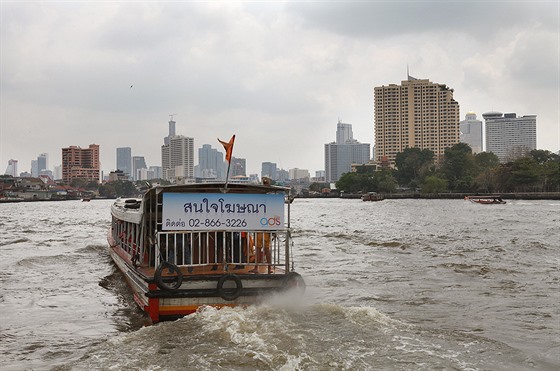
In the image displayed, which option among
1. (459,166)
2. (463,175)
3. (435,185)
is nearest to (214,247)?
(435,185)

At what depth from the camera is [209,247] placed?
12516 millimetres

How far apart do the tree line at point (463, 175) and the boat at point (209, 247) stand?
105106mm

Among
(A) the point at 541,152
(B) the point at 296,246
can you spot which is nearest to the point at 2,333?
(B) the point at 296,246

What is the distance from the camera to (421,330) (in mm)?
11172

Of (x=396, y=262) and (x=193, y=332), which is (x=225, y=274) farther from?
(x=396, y=262)

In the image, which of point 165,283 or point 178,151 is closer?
point 165,283

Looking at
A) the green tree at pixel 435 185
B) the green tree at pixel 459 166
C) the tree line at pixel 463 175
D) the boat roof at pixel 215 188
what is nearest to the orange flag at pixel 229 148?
the boat roof at pixel 215 188

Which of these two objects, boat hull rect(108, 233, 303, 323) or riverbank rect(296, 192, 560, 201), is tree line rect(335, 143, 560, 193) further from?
boat hull rect(108, 233, 303, 323)

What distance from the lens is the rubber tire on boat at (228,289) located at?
11227 mm

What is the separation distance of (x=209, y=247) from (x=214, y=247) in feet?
0.40

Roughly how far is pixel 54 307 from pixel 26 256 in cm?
1270

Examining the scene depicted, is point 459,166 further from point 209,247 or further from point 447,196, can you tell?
point 209,247

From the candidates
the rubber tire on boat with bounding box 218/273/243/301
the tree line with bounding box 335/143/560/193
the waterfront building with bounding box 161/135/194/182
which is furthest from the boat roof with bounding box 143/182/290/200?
the waterfront building with bounding box 161/135/194/182

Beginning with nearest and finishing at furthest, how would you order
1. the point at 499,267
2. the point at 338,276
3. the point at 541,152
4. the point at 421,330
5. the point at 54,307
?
1. the point at 421,330
2. the point at 54,307
3. the point at 338,276
4. the point at 499,267
5. the point at 541,152
